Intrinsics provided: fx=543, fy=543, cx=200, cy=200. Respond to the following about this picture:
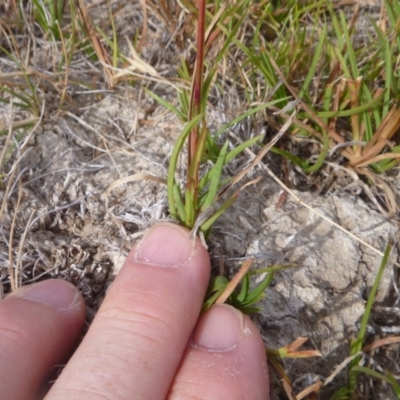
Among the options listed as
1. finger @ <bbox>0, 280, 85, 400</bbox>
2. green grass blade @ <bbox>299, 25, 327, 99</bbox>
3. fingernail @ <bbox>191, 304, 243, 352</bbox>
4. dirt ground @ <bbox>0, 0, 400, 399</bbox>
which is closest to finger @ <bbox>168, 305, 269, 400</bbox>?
fingernail @ <bbox>191, 304, 243, 352</bbox>

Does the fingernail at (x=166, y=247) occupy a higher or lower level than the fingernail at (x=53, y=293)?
higher


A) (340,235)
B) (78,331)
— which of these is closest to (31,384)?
(78,331)

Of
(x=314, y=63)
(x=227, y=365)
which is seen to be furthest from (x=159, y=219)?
(x=314, y=63)

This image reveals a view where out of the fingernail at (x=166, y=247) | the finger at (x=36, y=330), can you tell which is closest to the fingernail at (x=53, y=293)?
the finger at (x=36, y=330)

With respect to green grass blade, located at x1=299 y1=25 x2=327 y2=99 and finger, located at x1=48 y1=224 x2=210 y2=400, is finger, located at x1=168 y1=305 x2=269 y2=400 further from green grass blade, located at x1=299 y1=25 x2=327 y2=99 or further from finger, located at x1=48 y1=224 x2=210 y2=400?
green grass blade, located at x1=299 y1=25 x2=327 y2=99

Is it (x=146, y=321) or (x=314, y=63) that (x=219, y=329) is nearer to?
(x=146, y=321)

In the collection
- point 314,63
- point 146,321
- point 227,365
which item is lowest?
point 227,365

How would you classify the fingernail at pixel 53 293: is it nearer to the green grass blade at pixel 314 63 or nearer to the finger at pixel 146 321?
the finger at pixel 146 321
